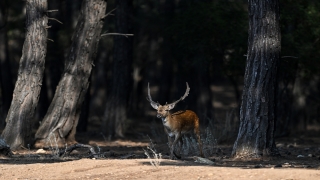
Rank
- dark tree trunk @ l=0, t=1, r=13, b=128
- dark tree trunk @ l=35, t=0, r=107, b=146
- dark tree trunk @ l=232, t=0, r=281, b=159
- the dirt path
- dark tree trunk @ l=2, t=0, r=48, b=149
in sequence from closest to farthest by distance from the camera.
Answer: the dirt path → dark tree trunk @ l=232, t=0, r=281, b=159 → dark tree trunk @ l=2, t=0, r=48, b=149 → dark tree trunk @ l=35, t=0, r=107, b=146 → dark tree trunk @ l=0, t=1, r=13, b=128

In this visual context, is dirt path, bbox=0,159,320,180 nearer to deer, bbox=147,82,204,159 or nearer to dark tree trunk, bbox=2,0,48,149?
deer, bbox=147,82,204,159

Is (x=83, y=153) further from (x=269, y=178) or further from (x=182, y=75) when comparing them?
(x=182, y=75)

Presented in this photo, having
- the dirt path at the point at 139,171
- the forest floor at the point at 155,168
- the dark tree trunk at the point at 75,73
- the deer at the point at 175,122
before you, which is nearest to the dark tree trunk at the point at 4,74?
the dark tree trunk at the point at 75,73

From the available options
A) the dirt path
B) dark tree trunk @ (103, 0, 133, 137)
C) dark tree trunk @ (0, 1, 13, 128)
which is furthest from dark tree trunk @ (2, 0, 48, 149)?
dark tree trunk @ (0, 1, 13, 128)

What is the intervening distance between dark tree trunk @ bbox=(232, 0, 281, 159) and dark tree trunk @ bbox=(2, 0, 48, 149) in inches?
219

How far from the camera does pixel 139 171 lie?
37.2ft

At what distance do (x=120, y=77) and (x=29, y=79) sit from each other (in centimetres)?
657

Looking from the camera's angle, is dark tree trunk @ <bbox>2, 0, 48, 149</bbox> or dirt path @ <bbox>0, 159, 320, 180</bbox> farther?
dark tree trunk @ <bbox>2, 0, 48, 149</bbox>

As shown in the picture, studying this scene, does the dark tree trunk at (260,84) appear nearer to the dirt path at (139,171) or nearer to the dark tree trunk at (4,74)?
the dirt path at (139,171)

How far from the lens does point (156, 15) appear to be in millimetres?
28609

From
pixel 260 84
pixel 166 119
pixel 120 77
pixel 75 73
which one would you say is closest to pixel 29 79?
pixel 75 73

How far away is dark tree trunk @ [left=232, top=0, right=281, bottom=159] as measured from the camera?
13984 mm

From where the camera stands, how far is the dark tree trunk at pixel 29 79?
56.1ft

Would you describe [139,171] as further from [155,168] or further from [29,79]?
[29,79]
